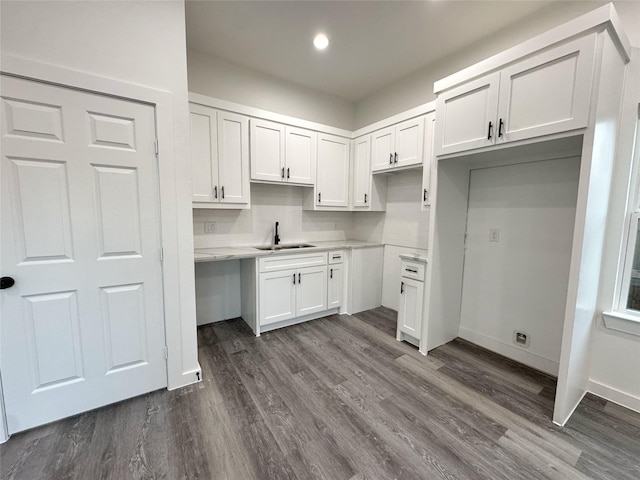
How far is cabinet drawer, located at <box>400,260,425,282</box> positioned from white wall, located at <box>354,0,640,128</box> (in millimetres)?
1945

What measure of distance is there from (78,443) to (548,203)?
372cm

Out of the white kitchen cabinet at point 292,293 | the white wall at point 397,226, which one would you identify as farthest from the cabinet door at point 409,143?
the white kitchen cabinet at point 292,293

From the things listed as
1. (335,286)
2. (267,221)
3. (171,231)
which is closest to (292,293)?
(335,286)

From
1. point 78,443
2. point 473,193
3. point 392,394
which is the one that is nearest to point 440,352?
point 392,394

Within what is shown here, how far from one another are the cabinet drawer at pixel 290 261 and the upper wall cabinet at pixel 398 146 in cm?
136

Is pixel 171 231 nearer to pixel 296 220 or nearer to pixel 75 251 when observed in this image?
pixel 75 251

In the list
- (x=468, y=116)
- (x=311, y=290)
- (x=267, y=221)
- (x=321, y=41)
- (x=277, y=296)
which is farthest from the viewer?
(x=267, y=221)

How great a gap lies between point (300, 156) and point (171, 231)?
1.88 meters

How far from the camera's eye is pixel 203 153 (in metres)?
2.67

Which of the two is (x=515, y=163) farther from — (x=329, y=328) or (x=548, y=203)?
(x=329, y=328)

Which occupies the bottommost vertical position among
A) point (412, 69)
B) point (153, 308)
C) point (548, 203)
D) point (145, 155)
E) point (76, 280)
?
point (153, 308)

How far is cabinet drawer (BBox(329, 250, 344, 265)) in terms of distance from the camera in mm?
3300

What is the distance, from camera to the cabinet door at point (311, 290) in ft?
10.2

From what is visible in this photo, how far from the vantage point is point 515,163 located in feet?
7.75
